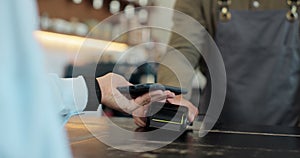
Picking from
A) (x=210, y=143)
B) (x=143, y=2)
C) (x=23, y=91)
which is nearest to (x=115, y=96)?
(x=210, y=143)

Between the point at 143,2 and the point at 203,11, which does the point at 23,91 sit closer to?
the point at 203,11

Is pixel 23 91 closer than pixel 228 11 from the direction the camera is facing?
Yes

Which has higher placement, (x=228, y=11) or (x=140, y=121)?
(x=228, y=11)

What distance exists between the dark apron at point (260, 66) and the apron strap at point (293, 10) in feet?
0.05

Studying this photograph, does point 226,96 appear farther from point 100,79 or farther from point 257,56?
point 100,79

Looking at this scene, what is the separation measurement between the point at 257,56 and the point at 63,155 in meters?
1.18

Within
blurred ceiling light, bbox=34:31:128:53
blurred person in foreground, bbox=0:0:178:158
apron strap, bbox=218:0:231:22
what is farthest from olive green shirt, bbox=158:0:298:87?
blurred ceiling light, bbox=34:31:128:53

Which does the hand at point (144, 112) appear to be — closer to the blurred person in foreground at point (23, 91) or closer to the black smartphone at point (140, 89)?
the black smartphone at point (140, 89)

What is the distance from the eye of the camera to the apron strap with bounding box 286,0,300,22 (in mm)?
1334

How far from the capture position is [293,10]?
4.38 feet

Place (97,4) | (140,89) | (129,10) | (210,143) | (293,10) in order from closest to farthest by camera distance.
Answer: (210,143)
(140,89)
(293,10)
(97,4)
(129,10)

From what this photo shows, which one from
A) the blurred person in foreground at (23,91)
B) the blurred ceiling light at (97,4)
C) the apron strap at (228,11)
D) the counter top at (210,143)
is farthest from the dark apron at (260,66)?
the blurred ceiling light at (97,4)

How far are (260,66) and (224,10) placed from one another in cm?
20

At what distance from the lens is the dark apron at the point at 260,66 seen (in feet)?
4.37
